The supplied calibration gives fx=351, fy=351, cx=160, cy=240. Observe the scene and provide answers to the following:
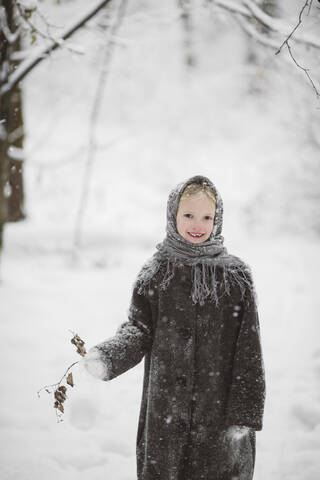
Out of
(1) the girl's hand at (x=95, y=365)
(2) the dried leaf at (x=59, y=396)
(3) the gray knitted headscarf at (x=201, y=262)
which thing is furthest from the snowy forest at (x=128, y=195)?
(1) the girl's hand at (x=95, y=365)

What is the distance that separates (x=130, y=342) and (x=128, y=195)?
389 inches

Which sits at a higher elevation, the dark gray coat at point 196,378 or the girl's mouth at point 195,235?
the girl's mouth at point 195,235

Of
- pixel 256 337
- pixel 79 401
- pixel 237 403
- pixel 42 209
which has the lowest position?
pixel 79 401

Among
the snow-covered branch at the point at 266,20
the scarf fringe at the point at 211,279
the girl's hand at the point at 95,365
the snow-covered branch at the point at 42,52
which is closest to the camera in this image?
the girl's hand at the point at 95,365

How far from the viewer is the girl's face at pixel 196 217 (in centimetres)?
161

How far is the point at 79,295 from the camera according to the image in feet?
16.3

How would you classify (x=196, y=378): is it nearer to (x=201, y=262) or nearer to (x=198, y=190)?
(x=201, y=262)

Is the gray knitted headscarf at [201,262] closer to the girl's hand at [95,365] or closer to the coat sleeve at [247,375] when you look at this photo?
the coat sleeve at [247,375]

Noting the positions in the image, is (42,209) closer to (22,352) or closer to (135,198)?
(135,198)

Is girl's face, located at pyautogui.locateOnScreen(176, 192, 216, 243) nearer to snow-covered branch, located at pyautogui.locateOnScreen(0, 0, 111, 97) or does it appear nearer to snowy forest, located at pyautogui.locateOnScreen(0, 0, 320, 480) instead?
snowy forest, located at pyautogui.locateOnScreen(0, 0, 320, 480)

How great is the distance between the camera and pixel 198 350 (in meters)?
1.62

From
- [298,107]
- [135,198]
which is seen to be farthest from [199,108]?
[298,107]

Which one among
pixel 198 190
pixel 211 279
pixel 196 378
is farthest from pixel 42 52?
pixel 196 378

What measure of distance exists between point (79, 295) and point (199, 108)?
36.7 ft
